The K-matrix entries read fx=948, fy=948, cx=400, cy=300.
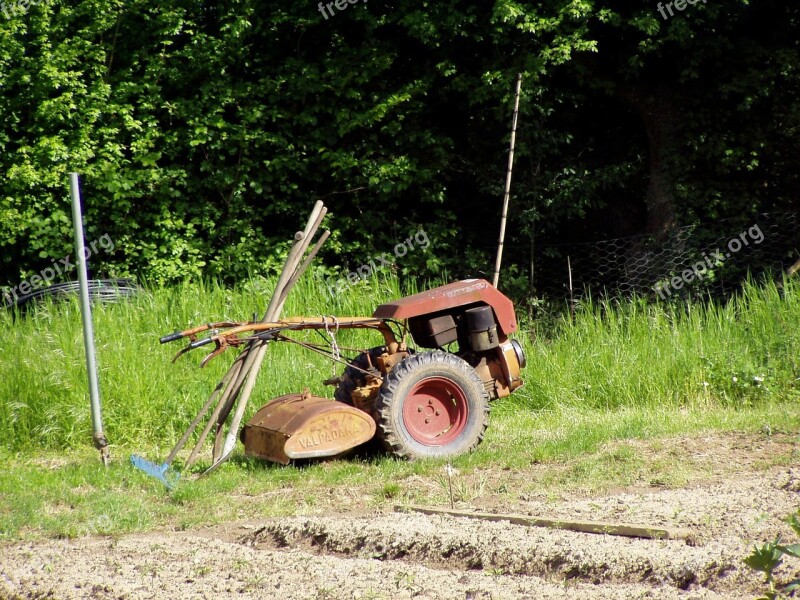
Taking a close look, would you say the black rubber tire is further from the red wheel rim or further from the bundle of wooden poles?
the bundle of wooden poles

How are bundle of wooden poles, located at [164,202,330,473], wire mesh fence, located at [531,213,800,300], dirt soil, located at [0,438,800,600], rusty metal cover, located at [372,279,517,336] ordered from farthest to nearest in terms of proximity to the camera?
wire mesh fence, located at [531,213,800,300] < rusty metal cover, located at [372,279,517,336] < bundle of wooden poles, located at [164,202,330,473] < dirt soil, located at [0,438,800,600]

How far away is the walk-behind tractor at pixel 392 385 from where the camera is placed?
604 cm

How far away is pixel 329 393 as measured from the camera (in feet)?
27.5

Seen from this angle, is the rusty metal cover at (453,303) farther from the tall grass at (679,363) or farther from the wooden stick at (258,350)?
the tall grass at (679,363)

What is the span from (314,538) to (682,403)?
4.64 m

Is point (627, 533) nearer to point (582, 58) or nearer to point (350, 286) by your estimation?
point (350, 286)

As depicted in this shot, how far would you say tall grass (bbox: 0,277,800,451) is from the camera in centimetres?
783

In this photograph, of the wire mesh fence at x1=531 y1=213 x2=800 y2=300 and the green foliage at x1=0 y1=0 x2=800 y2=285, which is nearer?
the green foliage at x1=0 y1=0 x2=800 y2=285

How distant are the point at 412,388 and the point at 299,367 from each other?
106 inches

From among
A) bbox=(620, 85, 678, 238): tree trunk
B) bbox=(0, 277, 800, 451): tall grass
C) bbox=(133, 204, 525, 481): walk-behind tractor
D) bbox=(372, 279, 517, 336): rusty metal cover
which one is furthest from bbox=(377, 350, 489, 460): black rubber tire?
bbox=(620, 85, 678, 238): tree trunk

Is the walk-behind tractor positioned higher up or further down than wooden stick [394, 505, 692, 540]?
higher up

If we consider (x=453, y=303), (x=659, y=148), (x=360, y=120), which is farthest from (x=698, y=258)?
(x=453, y=303)

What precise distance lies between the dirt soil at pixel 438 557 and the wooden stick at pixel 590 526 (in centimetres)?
6

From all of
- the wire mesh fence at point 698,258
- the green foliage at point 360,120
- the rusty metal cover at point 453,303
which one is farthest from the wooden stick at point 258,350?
the wire mesh fence at point 698,258
